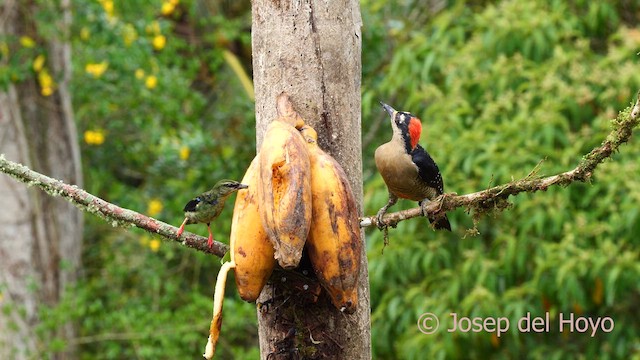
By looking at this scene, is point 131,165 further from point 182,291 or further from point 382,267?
point 382,267

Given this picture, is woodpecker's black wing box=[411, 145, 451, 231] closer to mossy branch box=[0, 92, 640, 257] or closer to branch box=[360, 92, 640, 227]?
branch box=[360, 92, 640, 227]

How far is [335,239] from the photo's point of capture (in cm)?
212

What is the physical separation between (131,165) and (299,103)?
564 cm

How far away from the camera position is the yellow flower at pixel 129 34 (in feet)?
20.4

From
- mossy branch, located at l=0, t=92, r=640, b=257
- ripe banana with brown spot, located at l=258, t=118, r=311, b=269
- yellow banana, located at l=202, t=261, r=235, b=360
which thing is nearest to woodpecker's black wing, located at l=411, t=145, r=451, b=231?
mossy branch, located at l=0, t=92, r=640, b=257

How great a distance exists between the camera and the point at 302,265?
2244mm

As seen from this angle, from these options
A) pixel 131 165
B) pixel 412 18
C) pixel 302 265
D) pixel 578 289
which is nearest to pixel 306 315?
pixel 302 265

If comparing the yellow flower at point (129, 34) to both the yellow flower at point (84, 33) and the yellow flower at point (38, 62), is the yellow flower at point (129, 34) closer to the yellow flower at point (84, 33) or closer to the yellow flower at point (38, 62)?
the yellow flower at point (84, 33)

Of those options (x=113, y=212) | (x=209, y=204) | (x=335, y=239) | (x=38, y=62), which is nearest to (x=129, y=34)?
(x=38, y=62)

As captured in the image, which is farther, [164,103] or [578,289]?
[164,103]

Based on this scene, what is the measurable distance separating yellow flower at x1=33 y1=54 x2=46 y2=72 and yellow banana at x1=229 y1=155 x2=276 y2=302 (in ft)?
14.5

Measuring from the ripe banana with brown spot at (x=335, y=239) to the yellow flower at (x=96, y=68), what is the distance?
14.7ft

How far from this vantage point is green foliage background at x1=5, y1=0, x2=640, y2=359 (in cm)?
485

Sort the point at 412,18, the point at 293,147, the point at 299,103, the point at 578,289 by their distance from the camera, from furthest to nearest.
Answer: the point at 412,18 → the point at 578,289 → the point at 299,103 → the point at 293,147
